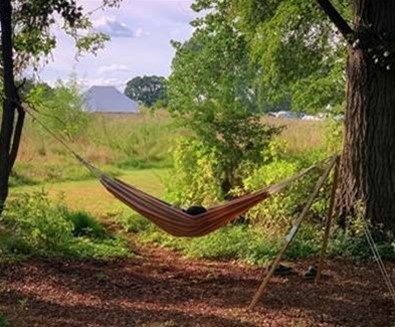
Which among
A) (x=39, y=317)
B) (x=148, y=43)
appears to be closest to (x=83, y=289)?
(x=39, y=317)

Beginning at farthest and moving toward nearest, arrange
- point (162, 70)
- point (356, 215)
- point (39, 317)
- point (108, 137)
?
point (108, 137)
point (162, 70)
point (356, 215)
point (39, 317)

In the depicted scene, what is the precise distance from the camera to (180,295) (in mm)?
3688

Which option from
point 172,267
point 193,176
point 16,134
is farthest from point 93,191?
point 16,134

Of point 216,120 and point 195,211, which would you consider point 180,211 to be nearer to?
point 195,211

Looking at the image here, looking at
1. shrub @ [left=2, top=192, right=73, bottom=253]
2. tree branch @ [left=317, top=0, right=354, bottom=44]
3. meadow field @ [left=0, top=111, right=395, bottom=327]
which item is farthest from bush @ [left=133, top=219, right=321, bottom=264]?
tree branch @ [left=317, top=0, right=354, bottom=44]

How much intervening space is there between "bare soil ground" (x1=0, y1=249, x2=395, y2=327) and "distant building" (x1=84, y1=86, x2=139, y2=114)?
7.84 meters

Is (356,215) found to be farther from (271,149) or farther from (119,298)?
(119,298)

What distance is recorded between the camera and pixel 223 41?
8.96 meters

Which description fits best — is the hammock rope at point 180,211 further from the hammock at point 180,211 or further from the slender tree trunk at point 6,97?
the slender tree trunk at point 6,97

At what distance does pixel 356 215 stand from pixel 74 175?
5.59 m

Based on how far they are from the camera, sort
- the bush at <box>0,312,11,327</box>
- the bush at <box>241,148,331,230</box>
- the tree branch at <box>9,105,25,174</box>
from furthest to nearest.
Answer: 1. the bush at <box>241,148,331,230</box>
2. the tree branch at <box>9,105,25,174</box>
3. the bush at <box>0,312,11,327</box>

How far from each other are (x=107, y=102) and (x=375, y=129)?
10.4 meters

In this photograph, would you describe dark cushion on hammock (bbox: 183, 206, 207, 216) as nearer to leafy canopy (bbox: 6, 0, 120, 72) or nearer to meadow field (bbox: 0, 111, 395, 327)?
meadow field (bbox: 0, 111, 395, 327)

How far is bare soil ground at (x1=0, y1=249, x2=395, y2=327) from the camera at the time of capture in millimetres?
3117
